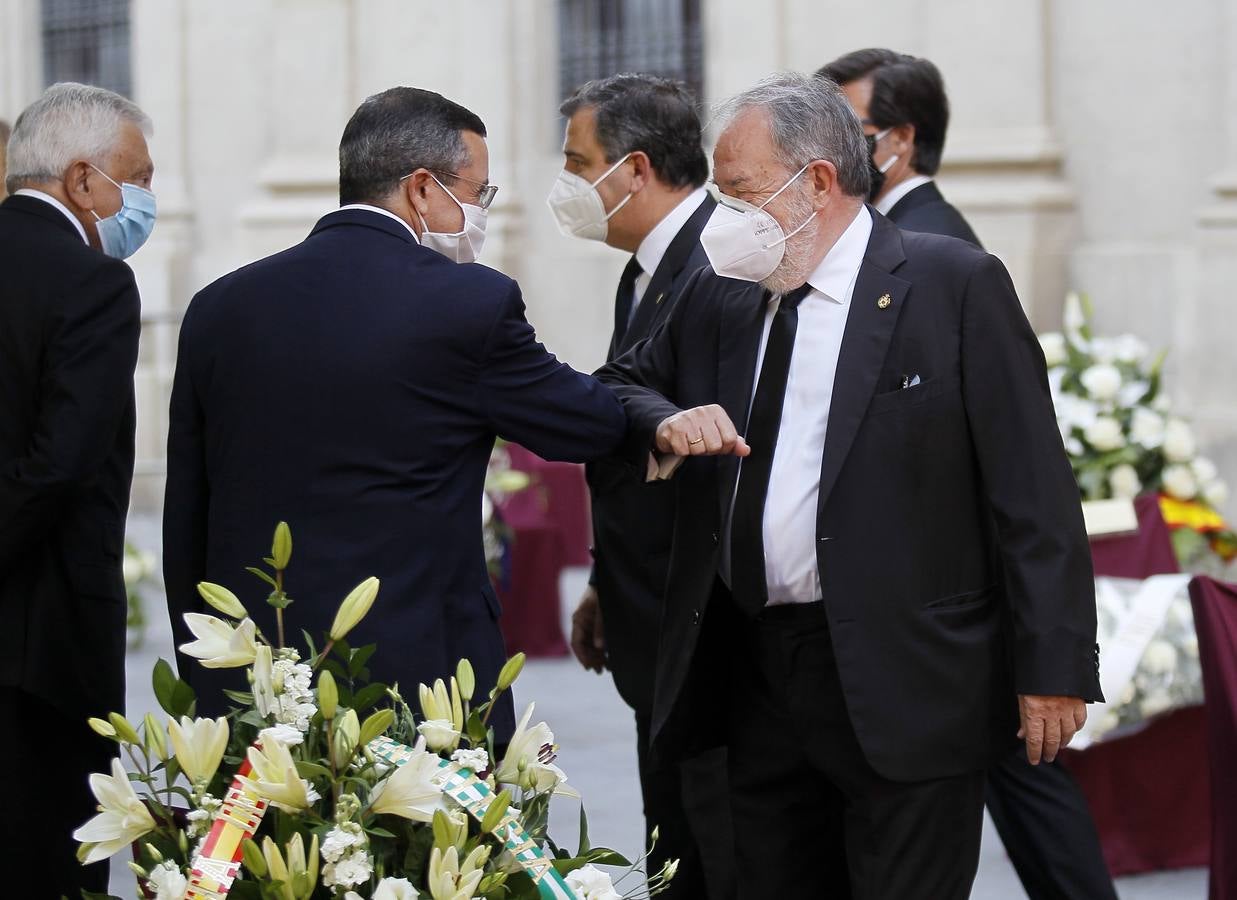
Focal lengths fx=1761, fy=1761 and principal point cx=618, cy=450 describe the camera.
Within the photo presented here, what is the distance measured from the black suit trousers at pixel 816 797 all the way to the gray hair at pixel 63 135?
156cm

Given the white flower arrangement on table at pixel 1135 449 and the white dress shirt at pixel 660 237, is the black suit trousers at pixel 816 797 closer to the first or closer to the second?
the white dress shirt at pixel 660 237

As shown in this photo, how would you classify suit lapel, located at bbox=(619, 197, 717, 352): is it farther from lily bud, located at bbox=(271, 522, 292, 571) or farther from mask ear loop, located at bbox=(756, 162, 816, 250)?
lily bud, located at bbox=(271, 522, 292, 571)

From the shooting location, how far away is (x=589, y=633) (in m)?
3.87

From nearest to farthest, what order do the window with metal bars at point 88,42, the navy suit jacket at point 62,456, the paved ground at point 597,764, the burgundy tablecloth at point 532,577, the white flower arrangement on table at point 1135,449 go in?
1. the navy suit jacket at point 62,456
2. the paved ground at point 597,764
3. the white flower arrangement on table at point 1135,449
4. the burgundy tablecloth at point 532,577
5. the window with metal bars at point 88,42

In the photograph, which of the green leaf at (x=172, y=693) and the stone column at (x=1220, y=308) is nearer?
the green leaf at (x=172, y=693)

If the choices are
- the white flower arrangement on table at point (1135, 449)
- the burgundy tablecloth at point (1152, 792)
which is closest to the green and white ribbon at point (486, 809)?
the burgundy tablecloth at point (1152, 792)

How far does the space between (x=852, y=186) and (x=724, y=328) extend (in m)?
0.33

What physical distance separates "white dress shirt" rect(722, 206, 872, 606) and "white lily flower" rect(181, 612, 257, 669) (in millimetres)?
1173

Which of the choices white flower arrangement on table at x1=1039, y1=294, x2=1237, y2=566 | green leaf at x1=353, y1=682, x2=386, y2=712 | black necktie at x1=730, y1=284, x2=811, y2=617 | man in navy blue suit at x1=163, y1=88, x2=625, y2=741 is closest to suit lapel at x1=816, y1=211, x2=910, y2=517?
black necktie at x1=730, y1=284, x2=811, y2=617

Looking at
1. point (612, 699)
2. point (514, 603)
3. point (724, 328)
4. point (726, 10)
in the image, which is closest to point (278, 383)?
point (724, 328)

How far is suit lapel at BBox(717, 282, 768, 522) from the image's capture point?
9.74 ft

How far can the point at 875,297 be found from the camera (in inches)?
113

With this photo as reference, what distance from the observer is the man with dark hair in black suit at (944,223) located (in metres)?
3.77

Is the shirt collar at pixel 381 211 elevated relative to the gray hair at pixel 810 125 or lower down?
lower down
